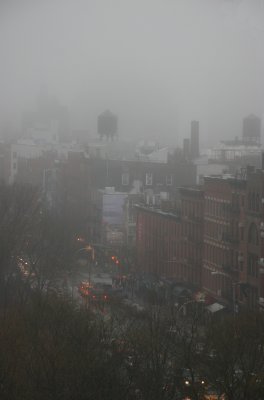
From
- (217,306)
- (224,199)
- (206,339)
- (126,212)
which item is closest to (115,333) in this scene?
(206,339)

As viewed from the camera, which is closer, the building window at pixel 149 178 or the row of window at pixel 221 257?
the row of window at pixel 221 257

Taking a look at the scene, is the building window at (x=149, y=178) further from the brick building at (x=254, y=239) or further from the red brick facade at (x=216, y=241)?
the brick building at (x=254, y=239)

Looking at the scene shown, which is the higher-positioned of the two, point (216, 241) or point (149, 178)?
point (149, 178)

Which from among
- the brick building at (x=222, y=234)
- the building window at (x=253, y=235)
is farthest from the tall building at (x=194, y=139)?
the building window at (x=253, y=235)

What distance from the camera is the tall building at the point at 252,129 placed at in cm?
6141

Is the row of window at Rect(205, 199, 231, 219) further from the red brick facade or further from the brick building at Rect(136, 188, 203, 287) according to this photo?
the brick building at Rect(136, 188, 203, 287)

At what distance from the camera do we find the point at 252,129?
62188 mm

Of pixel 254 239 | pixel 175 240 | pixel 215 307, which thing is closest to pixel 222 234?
pixel 254 239

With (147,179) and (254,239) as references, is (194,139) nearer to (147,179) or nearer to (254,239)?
(147,179)

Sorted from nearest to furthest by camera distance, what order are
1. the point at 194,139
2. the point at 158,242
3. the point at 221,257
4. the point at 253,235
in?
the point at 253,235 < the point at 221,257 < the point at 158,242 < the point at 194,139

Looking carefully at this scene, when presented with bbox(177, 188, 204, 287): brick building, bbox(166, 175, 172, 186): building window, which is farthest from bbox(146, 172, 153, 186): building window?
bbox(177, 188, 204, 287): brick building

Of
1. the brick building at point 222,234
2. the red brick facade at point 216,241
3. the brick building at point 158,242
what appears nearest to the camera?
the red brick facade at point 216,241

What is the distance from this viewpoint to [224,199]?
95.2 feet

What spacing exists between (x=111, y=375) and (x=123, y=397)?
43cm
